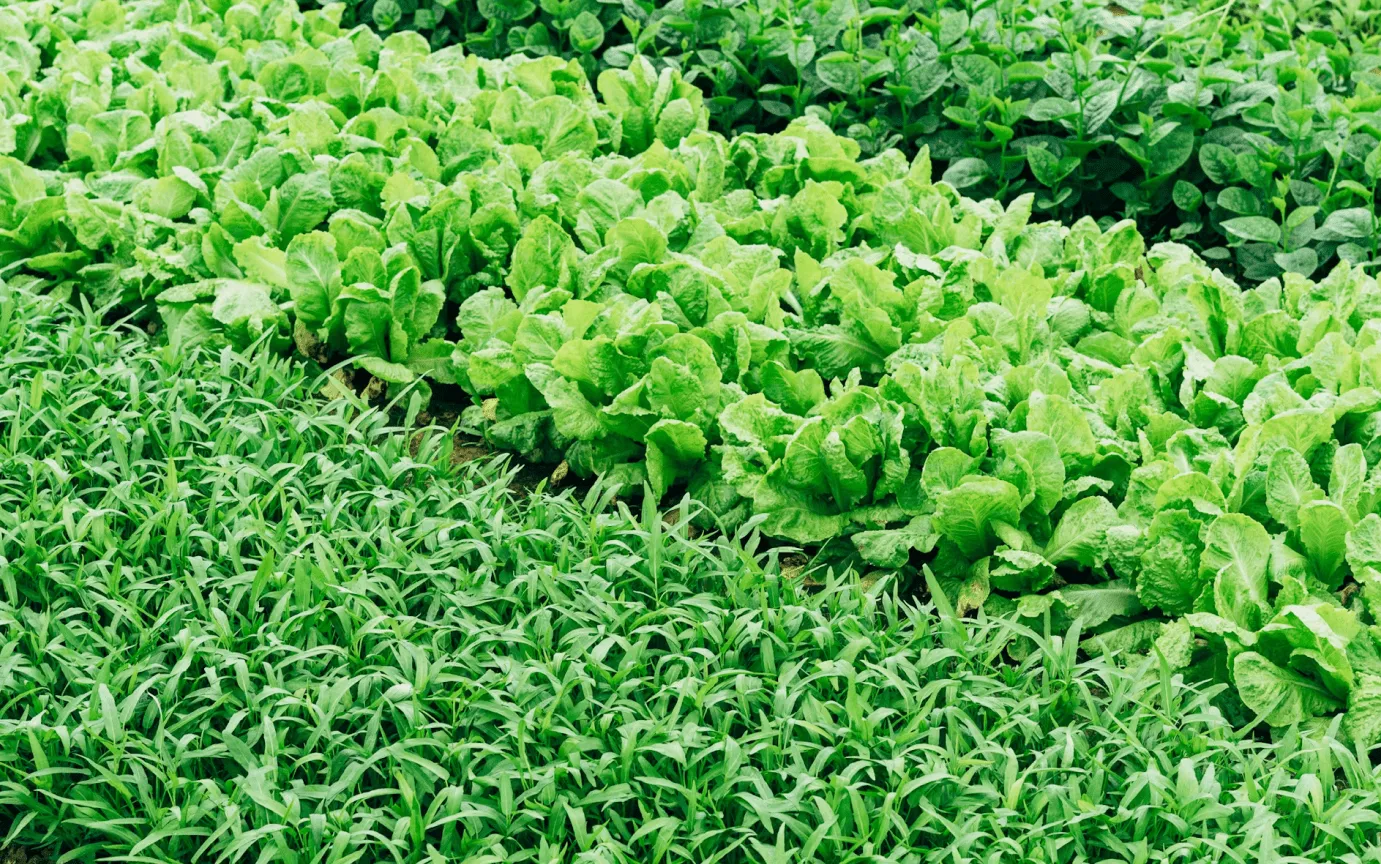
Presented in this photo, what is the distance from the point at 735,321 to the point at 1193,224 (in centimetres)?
211

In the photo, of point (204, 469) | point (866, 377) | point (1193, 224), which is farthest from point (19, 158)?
point (1193, 224)

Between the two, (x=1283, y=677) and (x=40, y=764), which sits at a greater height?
(x=1283, y=677)

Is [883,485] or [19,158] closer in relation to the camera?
[883,485]

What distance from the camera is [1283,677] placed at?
2.63 m

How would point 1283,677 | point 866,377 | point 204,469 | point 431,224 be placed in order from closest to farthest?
point 1283,677 → point 204,469 → point 866,377 → point 431,224

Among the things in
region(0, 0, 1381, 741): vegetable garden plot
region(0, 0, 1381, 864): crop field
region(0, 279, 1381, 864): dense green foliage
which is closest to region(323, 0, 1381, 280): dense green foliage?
region(0, 0, 1381, 864): crop field

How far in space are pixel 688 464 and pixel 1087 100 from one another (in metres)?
2.27

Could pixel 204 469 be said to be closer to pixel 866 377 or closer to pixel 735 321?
pixel 735 321

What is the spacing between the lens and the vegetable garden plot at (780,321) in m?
2.88

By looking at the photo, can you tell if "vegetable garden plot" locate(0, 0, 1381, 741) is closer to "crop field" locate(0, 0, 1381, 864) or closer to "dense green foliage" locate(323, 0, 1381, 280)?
"crop field" locate(0, 0, 1381, 864)

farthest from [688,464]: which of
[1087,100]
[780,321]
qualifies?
[1087,100]

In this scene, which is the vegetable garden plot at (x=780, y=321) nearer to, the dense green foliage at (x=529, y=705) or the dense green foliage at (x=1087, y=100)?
the dense green foliage at (x=529, y=705)

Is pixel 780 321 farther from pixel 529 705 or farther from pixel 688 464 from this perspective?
pixel 529 705

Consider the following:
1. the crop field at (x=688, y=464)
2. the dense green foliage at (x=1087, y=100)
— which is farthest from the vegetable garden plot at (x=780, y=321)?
the dense green foliage at (x=1087, y=100)
